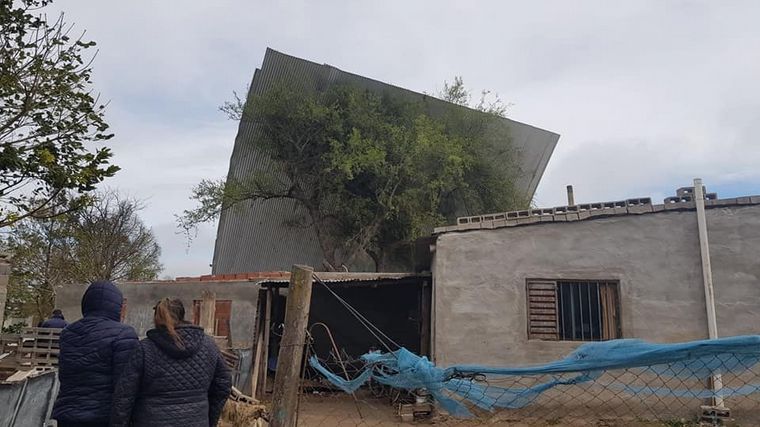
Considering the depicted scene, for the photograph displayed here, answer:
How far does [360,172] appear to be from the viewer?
1705 cm

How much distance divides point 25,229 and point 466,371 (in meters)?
19.5

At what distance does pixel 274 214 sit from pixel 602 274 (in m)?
14.0

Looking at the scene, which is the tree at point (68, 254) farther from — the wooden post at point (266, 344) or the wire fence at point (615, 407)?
the wire fence at point (615, 407)

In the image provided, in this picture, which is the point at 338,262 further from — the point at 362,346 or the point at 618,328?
the point at 618,328

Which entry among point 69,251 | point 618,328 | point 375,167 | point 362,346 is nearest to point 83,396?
point 618,328

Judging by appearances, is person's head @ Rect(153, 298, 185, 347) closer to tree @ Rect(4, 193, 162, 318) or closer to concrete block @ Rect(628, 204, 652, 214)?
concrete block @ Rect(628, 204, 652, 214)

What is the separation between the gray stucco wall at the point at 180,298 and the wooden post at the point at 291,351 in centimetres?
878

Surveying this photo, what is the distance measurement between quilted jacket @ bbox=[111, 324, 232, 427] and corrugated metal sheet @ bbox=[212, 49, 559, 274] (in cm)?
1644

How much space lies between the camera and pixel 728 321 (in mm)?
8445

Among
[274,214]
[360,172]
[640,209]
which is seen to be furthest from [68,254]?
[640,209]

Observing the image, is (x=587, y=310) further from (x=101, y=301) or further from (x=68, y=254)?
(x=68, y=254)

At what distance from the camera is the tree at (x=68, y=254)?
63.1 ft

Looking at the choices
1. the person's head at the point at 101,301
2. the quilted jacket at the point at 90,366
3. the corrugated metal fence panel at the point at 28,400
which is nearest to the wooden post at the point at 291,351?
the quilted jacket at the point at 90,366

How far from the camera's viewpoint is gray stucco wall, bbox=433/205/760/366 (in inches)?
335
